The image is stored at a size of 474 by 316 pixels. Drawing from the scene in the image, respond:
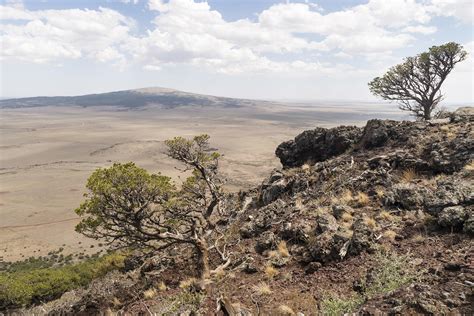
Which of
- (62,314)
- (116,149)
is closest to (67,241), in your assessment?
(62,314)

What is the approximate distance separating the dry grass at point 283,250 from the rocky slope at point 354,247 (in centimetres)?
18

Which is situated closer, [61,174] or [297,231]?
[297,231]

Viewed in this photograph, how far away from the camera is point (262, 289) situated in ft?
42.0

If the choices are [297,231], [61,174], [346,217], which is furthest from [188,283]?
[61,174]

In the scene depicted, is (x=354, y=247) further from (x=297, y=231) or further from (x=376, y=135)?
(x=376, y=135)

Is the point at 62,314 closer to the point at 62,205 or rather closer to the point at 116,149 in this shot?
the point at 62,205

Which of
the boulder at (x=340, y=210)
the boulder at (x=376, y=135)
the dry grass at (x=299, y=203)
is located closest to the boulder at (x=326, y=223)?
the boulder at (x=340, y=210)

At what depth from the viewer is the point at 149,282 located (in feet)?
57.8

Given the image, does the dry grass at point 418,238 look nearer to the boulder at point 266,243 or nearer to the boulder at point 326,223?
the boulder at point 326,223

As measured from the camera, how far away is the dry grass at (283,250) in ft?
49.8

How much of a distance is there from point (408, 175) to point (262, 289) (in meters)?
11.6

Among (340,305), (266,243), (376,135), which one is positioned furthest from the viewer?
(376,135)

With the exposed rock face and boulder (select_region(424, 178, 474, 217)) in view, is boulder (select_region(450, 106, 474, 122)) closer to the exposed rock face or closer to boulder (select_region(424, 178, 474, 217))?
the exposed rock face

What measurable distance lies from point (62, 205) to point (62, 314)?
78226mm
